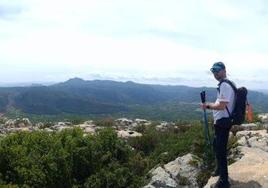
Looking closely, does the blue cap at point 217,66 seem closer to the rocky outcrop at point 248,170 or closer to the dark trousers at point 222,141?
the dark trousers at point 222,141

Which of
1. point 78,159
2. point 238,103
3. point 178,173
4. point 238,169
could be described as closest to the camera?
point 238,103

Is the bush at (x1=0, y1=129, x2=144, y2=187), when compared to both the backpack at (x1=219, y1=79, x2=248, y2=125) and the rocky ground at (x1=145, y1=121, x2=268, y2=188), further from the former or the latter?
the backpack at (x1=219, y1=79, x2=248, y2=125)

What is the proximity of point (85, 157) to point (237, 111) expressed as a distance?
24.4 ft

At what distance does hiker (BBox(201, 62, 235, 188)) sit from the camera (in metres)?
11.7

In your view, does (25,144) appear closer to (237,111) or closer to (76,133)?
(76,133)

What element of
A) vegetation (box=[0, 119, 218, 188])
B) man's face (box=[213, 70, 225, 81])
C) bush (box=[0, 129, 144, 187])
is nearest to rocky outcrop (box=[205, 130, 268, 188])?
vegetation (box=[0, 119, 218, 188])

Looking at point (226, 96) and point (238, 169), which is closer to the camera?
point (226, 96)

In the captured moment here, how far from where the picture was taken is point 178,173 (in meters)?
16.9

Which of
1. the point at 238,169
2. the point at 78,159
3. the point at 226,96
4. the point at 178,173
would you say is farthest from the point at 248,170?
the point at 78,159

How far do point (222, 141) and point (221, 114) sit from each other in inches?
27.8

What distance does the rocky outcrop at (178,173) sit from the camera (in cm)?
1641

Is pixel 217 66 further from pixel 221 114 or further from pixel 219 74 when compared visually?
pixel 221 114

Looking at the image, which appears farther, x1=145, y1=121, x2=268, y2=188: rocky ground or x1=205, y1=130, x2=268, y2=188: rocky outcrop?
x1=145, y1=121, x2=268, y2=188: rocky ground

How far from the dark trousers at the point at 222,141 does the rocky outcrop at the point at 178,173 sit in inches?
162
